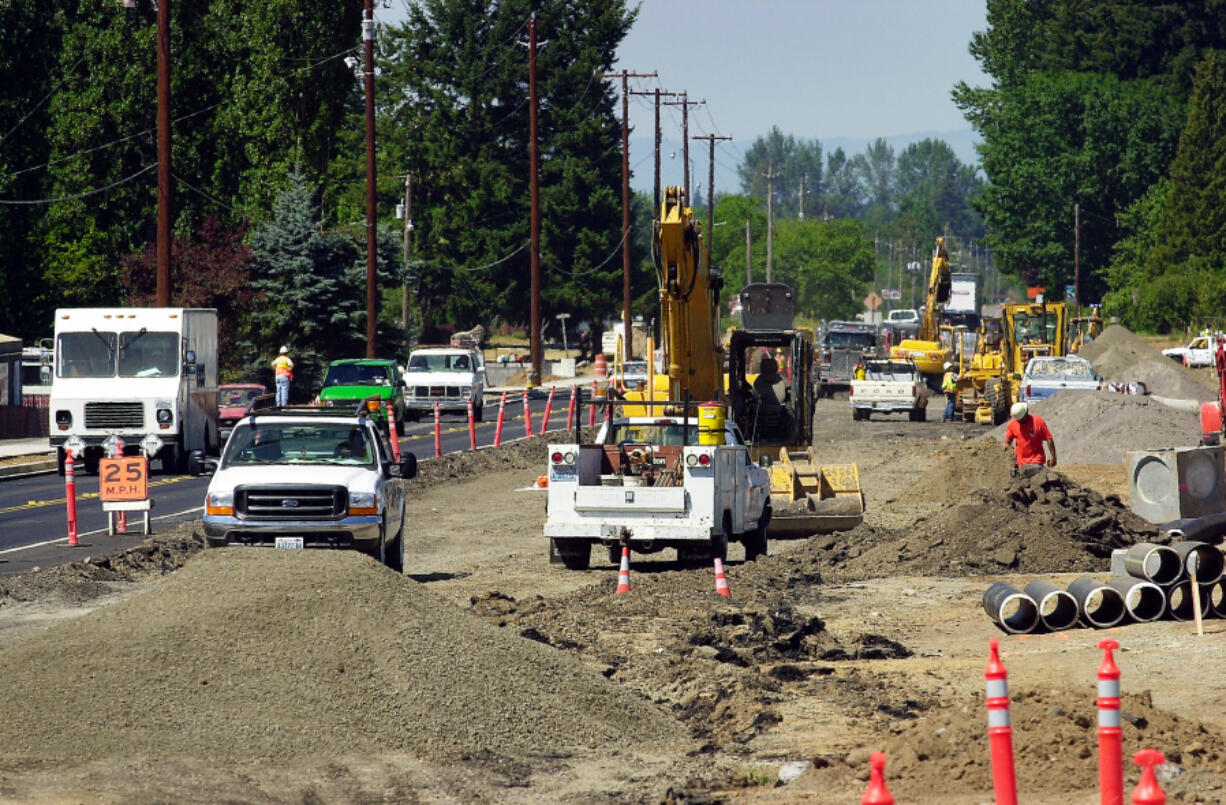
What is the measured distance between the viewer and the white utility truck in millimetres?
32344

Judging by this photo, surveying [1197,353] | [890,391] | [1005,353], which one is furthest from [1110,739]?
[1197,353]

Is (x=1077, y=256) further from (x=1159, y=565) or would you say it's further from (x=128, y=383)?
(x=1159, y=565)

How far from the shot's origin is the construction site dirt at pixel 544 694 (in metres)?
9.39

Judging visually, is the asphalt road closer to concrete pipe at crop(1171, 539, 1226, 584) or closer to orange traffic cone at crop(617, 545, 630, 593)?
orange traffic cone at crop(617, 545, 630, 593)

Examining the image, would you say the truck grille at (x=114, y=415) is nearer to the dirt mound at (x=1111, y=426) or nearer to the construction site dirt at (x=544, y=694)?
the construction site dirt at (x=544, y=694)

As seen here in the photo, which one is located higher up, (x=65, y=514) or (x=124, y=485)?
(x=124, y=485)

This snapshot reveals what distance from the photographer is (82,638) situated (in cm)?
1134

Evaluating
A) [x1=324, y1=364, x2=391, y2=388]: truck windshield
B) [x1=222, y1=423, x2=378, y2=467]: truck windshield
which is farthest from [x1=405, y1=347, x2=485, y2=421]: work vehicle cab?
[x1=222, y1=423, x2=378, y2=467]: truck windshield

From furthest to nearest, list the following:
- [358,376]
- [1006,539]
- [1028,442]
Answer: [358,376], [1028,442], [1006,539]

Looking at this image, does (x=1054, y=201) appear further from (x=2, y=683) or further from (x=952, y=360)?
(x=2, y=683)

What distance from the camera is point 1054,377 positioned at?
4584 centimetres

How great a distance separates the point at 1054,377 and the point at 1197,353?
3398cm

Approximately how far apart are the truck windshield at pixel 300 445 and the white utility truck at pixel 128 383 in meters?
14.3

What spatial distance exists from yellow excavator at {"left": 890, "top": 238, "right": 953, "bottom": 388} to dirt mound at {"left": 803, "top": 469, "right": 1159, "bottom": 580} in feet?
119
